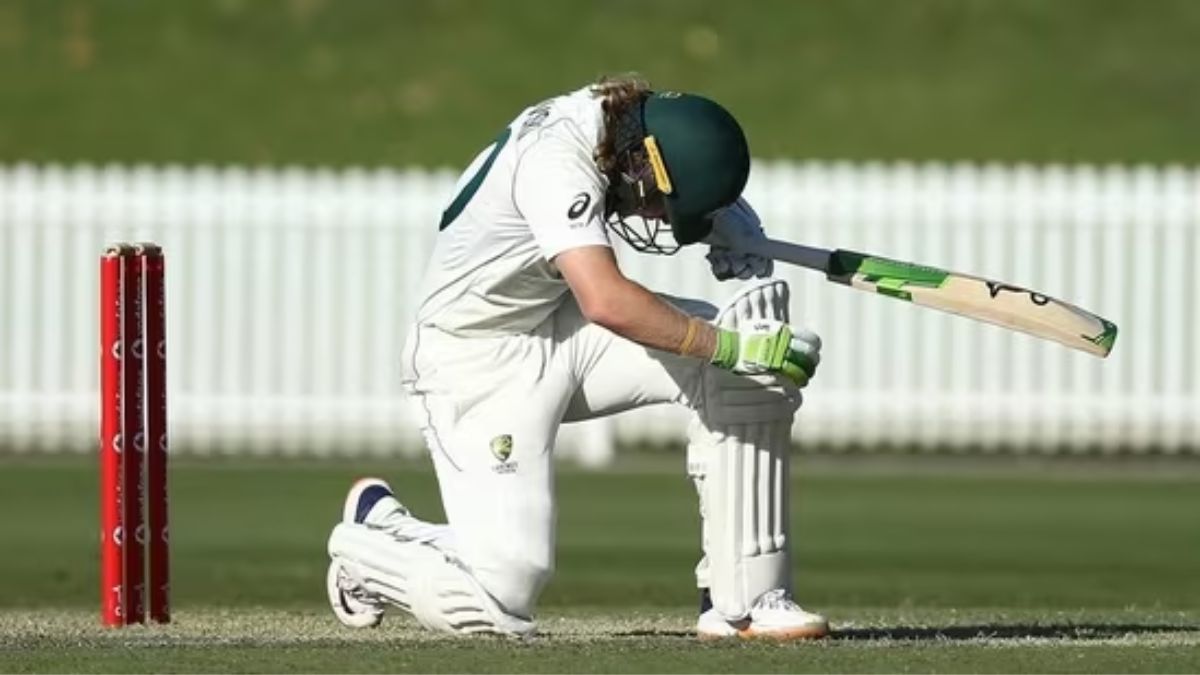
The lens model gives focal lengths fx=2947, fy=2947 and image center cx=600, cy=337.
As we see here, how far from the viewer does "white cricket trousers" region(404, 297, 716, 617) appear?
19.8 feet

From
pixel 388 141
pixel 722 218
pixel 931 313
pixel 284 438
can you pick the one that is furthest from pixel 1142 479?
pixel 388 141

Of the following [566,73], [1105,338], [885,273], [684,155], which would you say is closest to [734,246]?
[885,273]

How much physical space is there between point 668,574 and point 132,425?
2.71 meters

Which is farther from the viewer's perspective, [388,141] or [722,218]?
[388,141]

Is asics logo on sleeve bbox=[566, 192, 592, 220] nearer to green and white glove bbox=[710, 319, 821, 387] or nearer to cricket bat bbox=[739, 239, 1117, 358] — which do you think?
green and white glove bbox=[710, 319, 821, 387]

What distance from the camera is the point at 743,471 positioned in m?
6.07

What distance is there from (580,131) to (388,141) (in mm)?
12772

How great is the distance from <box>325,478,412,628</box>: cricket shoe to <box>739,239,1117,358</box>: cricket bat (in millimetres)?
985

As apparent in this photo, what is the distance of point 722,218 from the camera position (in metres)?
6.28

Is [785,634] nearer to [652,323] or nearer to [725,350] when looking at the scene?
[725,350]

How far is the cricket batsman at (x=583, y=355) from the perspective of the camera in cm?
585

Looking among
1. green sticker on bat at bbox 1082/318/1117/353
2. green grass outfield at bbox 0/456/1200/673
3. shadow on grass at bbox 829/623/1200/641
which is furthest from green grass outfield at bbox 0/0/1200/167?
green sticker on bat at bbox 1082/318/1117/353

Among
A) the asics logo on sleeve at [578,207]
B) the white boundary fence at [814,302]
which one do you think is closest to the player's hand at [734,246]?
the asics logo on sleeve at [578,207]

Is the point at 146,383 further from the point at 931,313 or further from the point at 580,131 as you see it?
the point at 931,313
